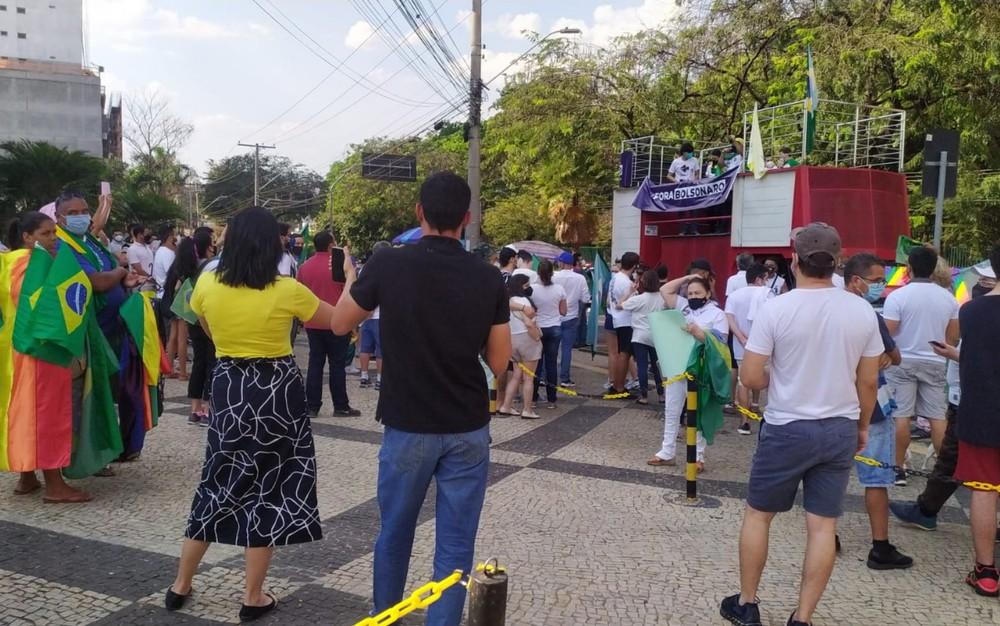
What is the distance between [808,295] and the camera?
3617 millimetres

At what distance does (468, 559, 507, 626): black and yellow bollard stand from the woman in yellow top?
1325 millimetres

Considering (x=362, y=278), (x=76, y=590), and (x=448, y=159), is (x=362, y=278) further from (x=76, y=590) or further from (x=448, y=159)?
(x=448, y=159)

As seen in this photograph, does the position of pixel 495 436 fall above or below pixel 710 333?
below

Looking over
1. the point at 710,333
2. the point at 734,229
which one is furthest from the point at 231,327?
the point at 734,229

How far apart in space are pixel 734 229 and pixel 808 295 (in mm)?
10715

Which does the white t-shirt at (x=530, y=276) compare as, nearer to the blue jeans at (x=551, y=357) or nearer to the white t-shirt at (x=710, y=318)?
the blue jeans at (x=551, y=357)

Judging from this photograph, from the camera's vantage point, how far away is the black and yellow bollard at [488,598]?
265 centimetres

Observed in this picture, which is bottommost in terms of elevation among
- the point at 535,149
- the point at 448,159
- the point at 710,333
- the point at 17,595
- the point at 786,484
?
the point at 17,595

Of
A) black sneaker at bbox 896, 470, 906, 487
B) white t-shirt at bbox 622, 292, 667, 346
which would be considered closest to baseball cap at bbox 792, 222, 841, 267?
black sneaker at bbox 896, 470, 906, 487

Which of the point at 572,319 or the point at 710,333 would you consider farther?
the point at 572,319

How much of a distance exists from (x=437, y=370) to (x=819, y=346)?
5.72ft

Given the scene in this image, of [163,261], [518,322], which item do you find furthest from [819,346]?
[163,261]

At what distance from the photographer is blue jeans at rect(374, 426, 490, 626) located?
3.10 metres

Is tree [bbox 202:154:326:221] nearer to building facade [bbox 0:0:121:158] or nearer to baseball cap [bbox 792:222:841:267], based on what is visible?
building facade [bbox 0:0:121:158]
